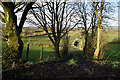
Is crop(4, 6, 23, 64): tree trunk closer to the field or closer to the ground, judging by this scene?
the field

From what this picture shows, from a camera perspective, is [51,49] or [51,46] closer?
[51,49]

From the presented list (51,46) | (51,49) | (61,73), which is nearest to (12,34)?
(61,73)

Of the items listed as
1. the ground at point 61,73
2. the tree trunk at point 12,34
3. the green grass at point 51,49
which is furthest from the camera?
the green grass at point 51,49

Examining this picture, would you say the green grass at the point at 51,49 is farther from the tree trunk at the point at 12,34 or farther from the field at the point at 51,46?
the tree trunk at the point at 12,34

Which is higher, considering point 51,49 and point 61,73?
point 61,73

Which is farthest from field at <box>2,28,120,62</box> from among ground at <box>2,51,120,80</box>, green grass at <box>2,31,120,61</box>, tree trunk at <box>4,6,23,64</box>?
ground at <box>2,51,120,80</box>

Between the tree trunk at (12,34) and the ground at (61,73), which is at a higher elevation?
the tree trunk at (12,34)

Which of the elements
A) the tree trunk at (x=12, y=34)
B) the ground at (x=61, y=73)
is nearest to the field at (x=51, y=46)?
the tree trunk at (x=12, y=34)

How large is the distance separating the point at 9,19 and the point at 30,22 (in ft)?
18.1

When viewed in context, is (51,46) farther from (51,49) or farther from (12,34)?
(12,34)

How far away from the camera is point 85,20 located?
14.9m

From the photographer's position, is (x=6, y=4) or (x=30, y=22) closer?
(x=6, y=4)

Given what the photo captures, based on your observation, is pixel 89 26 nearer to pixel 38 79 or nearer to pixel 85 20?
pixel 85 20

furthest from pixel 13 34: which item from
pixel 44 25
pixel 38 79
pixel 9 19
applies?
pixel 44 25
